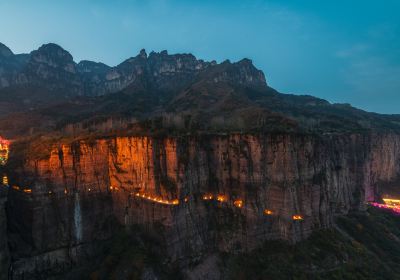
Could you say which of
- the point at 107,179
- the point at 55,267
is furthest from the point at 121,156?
the point at 55,267

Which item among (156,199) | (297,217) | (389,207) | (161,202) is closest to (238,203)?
(297,217)

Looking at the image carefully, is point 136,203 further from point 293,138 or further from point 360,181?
point 360,181

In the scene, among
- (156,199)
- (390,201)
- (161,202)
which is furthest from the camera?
(390,201)

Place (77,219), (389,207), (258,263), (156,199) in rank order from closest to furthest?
1. (258,263)
2. (77,219)
3. (156,199)
4. (389,207)

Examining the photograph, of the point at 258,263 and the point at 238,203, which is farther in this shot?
the point at 238,203

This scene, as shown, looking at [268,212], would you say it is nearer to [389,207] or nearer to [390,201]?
[389,207]

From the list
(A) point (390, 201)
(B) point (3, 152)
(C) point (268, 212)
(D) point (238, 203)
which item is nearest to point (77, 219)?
(B) point (3, 152)

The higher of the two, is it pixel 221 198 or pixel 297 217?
pixel 221 198

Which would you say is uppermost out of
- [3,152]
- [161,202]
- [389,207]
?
[3,152]
